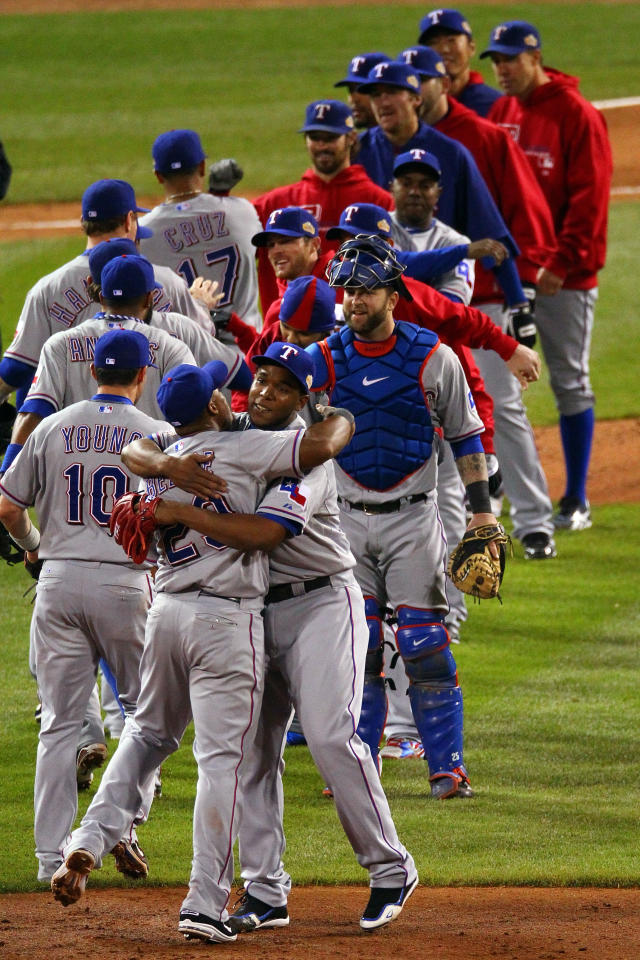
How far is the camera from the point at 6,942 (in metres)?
4.45

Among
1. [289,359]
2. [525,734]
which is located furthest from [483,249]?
[289,359]

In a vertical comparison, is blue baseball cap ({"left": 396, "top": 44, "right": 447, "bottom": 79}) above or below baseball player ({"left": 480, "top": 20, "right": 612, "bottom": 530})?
above

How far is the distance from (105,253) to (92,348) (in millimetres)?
366

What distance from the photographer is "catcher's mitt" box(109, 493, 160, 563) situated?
449cm

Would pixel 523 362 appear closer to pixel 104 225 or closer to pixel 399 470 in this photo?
pixel 399 470

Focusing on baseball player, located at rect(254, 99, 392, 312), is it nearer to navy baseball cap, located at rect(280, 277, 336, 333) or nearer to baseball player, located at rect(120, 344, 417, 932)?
navy baseball cap, located at rect(280, 277, 336, 333)

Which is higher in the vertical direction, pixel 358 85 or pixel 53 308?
pixel 358 85

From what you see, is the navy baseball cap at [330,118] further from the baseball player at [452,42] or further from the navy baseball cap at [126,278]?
the navy baseball cap at [126,278]

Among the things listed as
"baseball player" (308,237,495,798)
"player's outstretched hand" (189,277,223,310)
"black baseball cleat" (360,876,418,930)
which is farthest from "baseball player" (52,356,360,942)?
"player's outstretched hand" (189,277,223,310)

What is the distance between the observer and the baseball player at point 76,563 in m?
5.05

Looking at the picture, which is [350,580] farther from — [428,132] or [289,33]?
[289,33]

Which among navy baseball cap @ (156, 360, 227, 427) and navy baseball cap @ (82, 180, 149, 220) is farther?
navy baseball cap @ (82, 180, 149, 220)

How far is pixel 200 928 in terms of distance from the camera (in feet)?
14.2

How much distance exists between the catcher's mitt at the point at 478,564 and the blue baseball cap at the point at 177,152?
242cm
